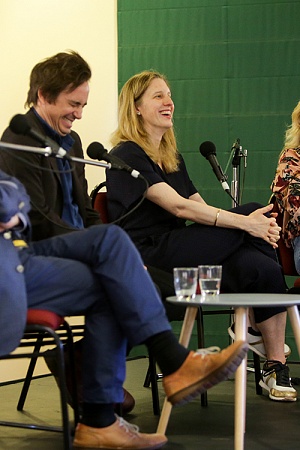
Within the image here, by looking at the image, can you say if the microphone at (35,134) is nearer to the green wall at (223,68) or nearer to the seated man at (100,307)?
the seated man at (100,307)

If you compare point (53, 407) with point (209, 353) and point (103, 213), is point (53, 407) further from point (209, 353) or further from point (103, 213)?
point (209, 353)

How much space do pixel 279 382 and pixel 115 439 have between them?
3.90 feet

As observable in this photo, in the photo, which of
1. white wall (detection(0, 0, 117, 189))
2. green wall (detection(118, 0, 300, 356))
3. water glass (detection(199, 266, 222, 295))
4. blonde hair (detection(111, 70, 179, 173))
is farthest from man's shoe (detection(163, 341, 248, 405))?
white wall (detection(0, 0, 117, 189))

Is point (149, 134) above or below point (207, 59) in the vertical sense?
A: below

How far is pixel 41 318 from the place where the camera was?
2.35m

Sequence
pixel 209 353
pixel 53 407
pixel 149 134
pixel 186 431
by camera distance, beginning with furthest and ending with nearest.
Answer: pixel 149 134
pixel 53 407
pixel 186 431
pixel 209 353

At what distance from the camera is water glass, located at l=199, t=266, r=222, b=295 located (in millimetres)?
2664

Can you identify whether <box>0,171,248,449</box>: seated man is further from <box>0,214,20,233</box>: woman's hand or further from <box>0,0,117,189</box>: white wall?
<box>0,0,117,189</box>: white wall

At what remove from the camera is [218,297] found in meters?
2.62

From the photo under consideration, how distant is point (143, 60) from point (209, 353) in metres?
3.25

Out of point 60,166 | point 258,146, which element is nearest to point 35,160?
point 60,166

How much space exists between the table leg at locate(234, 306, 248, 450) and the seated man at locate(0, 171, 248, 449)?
0.63ft

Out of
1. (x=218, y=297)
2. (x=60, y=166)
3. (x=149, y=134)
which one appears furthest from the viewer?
(x=149, y=134)

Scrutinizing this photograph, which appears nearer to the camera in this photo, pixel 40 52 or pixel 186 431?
pixel 186 431
